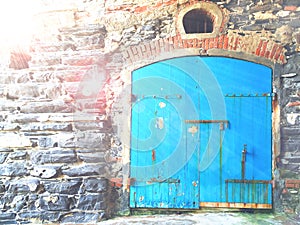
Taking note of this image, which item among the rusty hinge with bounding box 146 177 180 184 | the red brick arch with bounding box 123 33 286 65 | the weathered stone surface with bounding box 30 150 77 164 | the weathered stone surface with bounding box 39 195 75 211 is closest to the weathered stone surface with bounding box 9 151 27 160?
the weathered stone surface with bounding box 30 150 77 164

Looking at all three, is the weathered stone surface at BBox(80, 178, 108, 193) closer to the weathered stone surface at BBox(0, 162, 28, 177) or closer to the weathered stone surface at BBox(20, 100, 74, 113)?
the weathered stone surface at BBox(0, 162, 28, 177)

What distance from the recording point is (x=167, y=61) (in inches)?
151

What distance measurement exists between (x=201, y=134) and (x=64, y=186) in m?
1.85

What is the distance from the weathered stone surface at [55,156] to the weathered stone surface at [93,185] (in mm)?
331

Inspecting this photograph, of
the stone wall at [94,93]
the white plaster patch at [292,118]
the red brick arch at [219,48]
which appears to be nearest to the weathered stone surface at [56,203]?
the stone wall at [94,93]

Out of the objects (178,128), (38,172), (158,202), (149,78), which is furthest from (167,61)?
(38,172)

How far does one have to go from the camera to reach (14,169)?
12.4 feet

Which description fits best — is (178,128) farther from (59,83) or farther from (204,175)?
(59,83)

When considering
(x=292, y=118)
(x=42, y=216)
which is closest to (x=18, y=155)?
(x=42, y=216)

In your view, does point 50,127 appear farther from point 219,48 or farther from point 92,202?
point 219,48

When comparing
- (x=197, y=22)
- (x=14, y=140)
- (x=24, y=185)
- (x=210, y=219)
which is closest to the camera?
(x=210, y=219)

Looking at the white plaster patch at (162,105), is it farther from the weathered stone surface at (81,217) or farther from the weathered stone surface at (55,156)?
the weathered stone surface at (81,217)

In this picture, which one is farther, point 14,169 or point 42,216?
point 14,169

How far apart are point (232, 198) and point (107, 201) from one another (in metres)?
1.58
